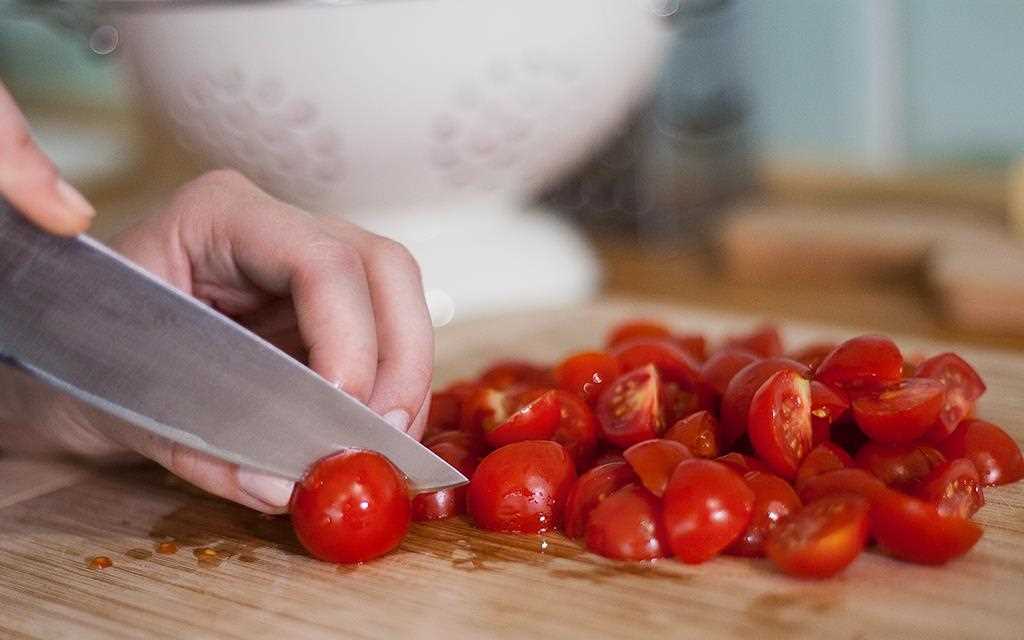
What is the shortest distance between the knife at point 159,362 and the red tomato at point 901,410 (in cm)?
38

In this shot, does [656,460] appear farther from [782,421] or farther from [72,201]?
[72,201]

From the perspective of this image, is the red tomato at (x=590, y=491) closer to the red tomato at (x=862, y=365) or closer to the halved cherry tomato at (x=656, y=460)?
the halved cherry tomato at (x=656, y=460)

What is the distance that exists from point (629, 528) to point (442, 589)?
154 mm

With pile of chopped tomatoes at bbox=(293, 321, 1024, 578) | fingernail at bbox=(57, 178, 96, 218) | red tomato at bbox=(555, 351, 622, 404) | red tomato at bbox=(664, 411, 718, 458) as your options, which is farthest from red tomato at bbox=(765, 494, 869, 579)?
fingernail at bbox=(57, 178, 96, 218)

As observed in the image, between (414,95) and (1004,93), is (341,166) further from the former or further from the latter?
(1004,93)

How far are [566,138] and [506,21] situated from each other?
24cm

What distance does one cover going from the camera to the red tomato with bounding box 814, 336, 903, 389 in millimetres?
1104

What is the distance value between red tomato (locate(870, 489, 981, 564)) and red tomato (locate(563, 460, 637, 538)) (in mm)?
201

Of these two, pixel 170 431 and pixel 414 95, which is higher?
pixel 414 95

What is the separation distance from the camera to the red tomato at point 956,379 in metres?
1.16

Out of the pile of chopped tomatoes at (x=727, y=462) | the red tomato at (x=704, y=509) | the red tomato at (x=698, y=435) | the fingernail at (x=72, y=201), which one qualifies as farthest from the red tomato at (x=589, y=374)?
the fingernail at (x=72, y=201)

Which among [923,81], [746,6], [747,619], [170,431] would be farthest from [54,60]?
[747,619]

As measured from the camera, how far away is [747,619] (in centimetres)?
94

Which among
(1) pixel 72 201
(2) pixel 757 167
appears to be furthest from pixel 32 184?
Result: (2) pixel 757 167
